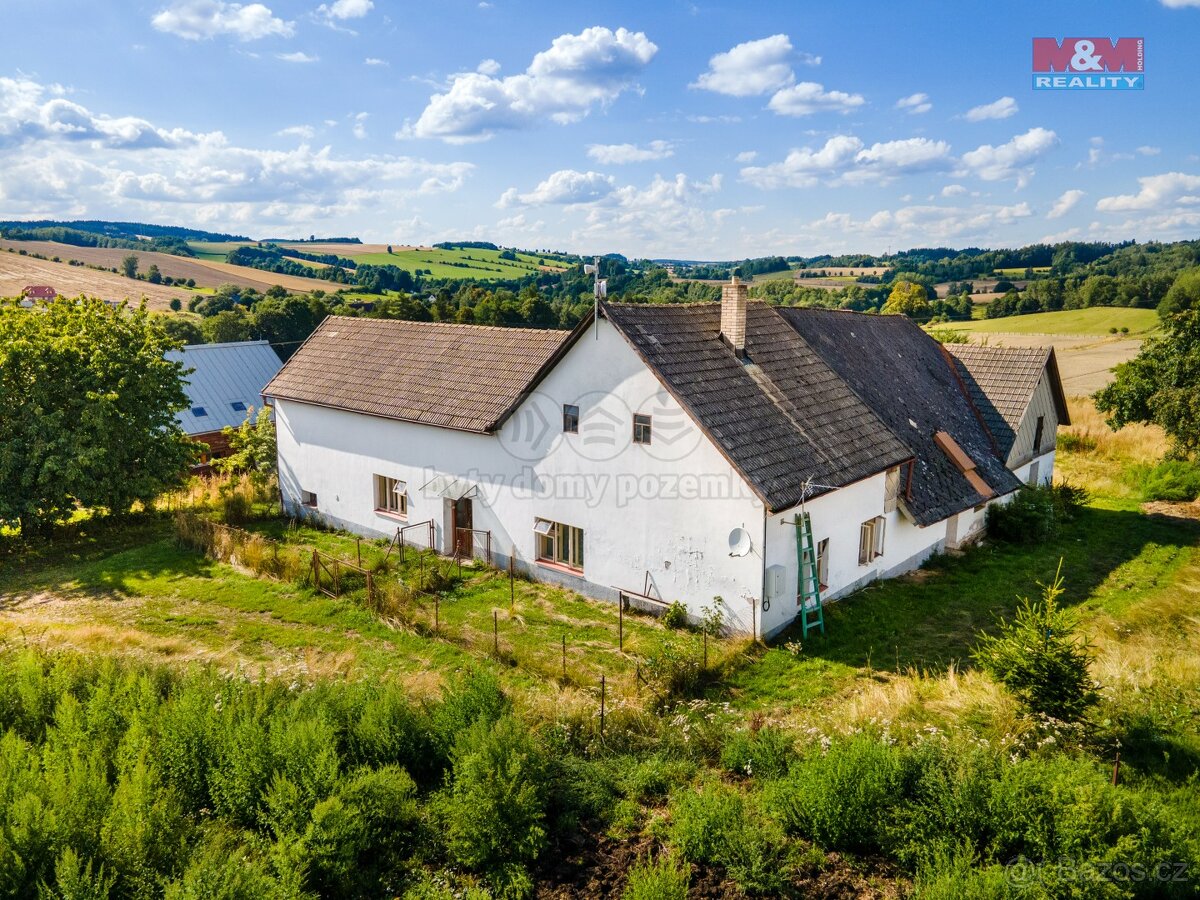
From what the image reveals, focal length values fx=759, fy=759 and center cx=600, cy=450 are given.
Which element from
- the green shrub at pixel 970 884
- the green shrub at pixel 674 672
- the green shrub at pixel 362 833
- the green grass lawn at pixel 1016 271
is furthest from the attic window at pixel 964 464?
the green grass lawn at pixel 1016 271

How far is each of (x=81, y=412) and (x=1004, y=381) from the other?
2823 cm

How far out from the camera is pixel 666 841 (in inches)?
339

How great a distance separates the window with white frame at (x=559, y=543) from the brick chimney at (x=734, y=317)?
5.68 meters

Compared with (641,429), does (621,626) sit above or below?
below

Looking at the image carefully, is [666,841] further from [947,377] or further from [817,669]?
[947,377]

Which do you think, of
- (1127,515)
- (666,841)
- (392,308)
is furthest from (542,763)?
(392,308)

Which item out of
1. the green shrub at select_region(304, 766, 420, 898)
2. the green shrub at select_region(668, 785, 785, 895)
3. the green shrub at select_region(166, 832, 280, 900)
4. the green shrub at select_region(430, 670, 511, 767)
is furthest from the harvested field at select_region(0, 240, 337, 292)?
the green shrub at select_region(668, 785, 785, 895)

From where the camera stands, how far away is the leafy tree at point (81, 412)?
20547 mm

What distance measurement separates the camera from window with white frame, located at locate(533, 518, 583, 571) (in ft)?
57.9

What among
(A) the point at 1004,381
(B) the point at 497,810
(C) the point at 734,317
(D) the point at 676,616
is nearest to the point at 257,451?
(D) the point at 676,616

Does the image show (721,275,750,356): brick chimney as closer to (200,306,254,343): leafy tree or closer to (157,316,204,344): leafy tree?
(157,316,204,344): leafy tree

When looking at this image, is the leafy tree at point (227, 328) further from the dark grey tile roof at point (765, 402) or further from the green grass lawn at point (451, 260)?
the dark grey tile roof at point (765, 402)

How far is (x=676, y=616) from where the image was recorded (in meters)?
15.6

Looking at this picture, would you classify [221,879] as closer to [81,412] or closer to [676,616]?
[676,616]
